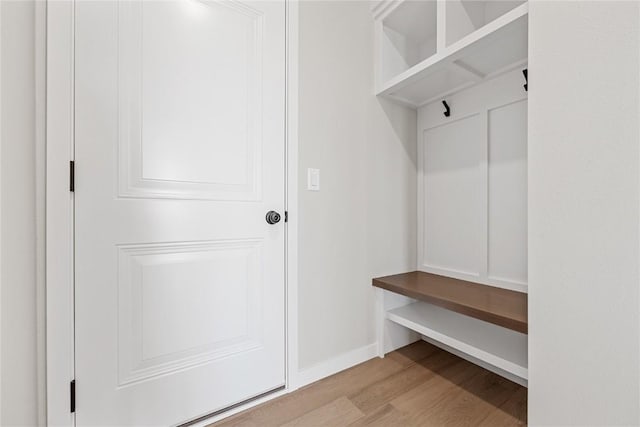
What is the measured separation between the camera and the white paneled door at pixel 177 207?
35.9 inches

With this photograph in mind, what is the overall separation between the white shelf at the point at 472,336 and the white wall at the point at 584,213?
0.19 meters

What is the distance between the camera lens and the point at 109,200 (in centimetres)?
93

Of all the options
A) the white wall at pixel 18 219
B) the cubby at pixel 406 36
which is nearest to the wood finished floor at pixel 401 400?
the white wall at pixel 18 219

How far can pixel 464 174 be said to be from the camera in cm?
160

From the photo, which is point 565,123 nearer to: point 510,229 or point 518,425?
point 510,229

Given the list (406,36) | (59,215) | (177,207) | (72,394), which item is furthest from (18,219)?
(406,36)

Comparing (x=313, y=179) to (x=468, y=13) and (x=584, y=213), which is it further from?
(x=468, y=13)

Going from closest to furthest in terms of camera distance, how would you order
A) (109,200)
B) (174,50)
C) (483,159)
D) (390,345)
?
(109,200)
(174,50)
(483,159)
(390,345)

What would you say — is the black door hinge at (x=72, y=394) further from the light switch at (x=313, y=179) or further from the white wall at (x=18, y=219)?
the light switch at (x=313, y=179)

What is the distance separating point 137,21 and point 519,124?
174cm

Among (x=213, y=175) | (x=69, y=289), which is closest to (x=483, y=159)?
(x=213, y=175)

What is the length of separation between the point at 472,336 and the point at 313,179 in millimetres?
1112

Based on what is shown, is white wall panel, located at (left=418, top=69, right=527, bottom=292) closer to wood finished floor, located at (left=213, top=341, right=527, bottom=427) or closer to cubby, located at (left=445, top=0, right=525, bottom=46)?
cubby, located at (left=445, top=0, right=525, bottom=46)

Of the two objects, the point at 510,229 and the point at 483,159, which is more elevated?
the point at 483,159
